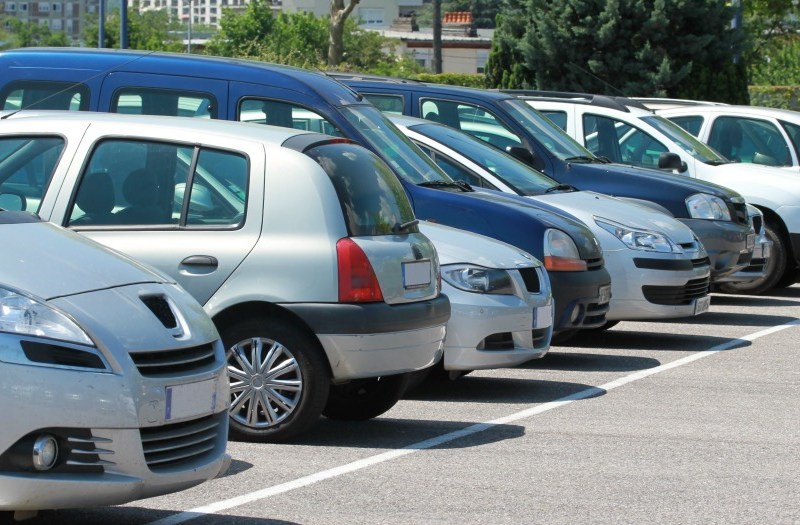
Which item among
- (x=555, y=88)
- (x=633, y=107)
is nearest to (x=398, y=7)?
(x=555, y=88)

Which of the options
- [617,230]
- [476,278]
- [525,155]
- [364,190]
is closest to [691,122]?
[525,155]

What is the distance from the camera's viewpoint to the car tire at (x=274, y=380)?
744 cm

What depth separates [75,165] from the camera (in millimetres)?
7695

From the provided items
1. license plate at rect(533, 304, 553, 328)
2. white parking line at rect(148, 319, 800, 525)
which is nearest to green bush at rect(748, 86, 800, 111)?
white parking line at rect(148, 319, 800, 525)

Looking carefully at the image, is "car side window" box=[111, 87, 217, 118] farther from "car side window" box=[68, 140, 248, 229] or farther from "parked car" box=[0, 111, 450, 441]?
"car side window" box=[68, 140, 248, 229]

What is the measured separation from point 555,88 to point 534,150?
18.8m

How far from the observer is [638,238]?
39.0 ft

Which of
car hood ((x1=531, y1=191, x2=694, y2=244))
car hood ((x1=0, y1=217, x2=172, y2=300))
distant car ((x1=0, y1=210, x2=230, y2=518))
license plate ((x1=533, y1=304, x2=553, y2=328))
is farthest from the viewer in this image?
car hood ((x1=531, y1=191, x2=694, y2=244))

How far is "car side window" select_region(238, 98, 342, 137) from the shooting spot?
31.1 feet

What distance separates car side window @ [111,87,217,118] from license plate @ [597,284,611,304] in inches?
117

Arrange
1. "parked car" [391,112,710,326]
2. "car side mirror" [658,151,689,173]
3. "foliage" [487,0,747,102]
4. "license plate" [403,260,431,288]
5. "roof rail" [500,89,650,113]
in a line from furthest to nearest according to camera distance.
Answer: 1. "foliage" [487,0,747,102]
2. "roof rail" [500,89,650,113]
3. "car side mirror" [658,151,689,173]
4. "parked car" [391,112,710,326]
5. "license plate" [403,260,431,288]

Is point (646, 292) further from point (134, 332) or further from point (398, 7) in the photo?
point (398, 7)

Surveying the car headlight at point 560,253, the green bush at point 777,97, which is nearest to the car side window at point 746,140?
the car headlight at point 560,253

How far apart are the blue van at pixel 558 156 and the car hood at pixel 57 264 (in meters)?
7.28
